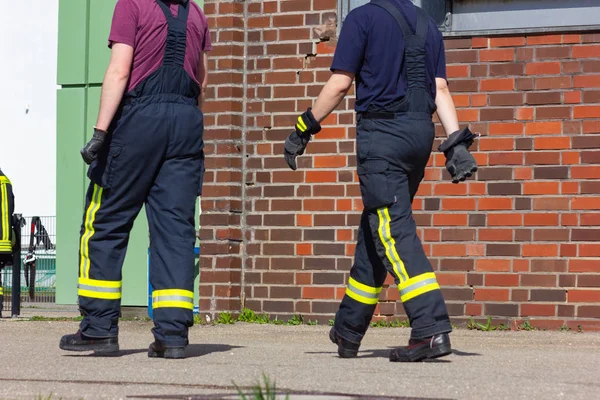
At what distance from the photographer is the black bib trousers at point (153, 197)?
6055 millimetres

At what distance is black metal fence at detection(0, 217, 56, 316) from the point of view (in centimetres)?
1449

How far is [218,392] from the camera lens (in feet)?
15.0

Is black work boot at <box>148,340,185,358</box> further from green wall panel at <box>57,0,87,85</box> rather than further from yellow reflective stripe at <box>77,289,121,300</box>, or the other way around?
green wall panel at <box>57,0,87,85</box>

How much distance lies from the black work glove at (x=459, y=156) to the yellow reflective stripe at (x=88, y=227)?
5.92ft

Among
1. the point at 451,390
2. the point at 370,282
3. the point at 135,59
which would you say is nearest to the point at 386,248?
the point at 370,282

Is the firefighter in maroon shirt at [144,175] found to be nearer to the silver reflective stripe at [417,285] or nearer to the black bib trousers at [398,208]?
the black bib trousers at [398,208]

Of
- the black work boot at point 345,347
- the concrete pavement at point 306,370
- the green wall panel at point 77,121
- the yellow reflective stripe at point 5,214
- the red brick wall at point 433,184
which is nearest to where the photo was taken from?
the concrete pavement at point 306,370

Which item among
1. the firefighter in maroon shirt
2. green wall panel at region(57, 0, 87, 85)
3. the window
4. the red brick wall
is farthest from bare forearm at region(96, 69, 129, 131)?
green wall panel at region(57, 0, 87, 85)

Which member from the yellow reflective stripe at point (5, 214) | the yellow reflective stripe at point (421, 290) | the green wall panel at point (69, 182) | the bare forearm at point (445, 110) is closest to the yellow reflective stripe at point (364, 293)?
the yellow reflective stripe at point (421, 290)

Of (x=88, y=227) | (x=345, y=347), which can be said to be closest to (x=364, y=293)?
(x=345, y=347)

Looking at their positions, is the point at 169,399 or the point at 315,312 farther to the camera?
the point at 315,312

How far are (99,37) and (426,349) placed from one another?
6.29 m

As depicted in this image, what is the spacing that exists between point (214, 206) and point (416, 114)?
3328 mm

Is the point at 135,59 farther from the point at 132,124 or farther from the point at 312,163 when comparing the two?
the point at 312,163
